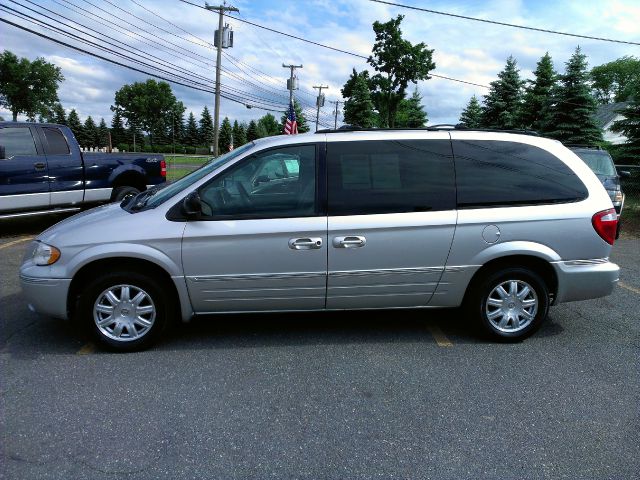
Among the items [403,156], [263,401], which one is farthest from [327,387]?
[403,156]

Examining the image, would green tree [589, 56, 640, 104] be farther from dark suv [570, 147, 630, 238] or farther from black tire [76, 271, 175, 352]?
black tire [76, 271, 175, 352]

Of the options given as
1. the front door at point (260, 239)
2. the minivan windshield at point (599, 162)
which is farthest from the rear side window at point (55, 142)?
the minivan windshield at point (599, 162)

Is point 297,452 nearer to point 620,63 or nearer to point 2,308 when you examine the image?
point 2,308

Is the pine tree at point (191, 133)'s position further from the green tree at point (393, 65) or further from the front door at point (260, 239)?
the front door at point (260, 239)

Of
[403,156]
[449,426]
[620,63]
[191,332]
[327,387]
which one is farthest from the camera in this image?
[620,63]

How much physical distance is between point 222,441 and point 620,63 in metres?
92.1

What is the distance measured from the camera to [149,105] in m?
99.9

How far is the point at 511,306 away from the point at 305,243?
73.5 inches

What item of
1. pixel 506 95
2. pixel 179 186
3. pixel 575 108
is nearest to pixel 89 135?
pixel 506 95

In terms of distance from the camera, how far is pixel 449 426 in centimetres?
295

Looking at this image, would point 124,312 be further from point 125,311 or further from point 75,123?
point 75,123

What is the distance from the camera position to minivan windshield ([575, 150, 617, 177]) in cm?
1051

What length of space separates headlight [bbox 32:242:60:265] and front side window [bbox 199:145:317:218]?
1.20 meters

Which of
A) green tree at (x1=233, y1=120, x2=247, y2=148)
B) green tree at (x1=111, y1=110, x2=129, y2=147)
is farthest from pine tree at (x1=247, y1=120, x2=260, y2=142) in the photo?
green tree at (x1=111, y1=110, x2=129, y2=147)
